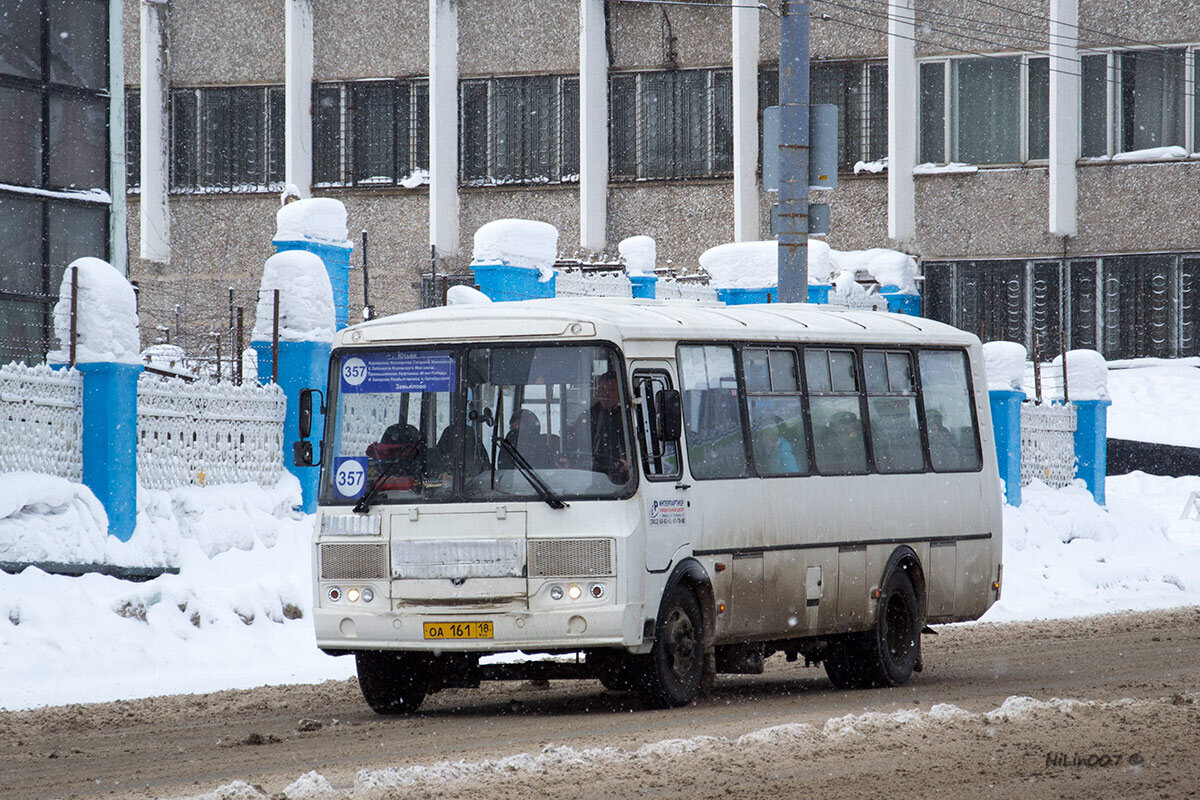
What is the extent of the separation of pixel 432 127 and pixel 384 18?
2.55m

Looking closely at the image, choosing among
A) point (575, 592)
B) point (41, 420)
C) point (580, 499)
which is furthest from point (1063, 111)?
point (575, 592)

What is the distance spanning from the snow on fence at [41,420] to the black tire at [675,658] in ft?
17.7

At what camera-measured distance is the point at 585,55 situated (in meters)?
37.0

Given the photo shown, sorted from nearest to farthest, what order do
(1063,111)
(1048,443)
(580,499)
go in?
(580,499), (1048,443), (1063,111)

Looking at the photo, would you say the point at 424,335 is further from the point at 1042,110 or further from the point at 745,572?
the point at 1042,110

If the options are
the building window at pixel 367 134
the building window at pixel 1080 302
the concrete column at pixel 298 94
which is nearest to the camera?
the building window at pixel 1080 302

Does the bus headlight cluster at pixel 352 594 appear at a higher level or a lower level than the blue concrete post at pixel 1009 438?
lower

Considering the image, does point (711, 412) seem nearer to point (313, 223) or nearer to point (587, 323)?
point (587, 323)

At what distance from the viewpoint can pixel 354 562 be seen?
40.2 feet

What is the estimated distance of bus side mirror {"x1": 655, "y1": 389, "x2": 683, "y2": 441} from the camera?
39.3ft

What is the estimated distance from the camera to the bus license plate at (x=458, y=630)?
1185cm

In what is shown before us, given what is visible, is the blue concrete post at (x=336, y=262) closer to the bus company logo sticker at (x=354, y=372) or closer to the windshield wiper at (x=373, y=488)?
the bus company logo sticker at (x=354, y=372)

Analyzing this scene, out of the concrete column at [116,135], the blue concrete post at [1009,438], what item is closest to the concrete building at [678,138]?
the blue concrete post at [1009,438]

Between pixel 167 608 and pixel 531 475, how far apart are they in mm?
4275
